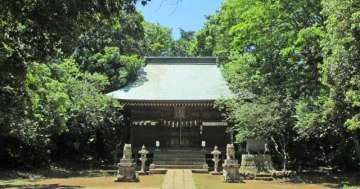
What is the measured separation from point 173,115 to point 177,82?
295 cm

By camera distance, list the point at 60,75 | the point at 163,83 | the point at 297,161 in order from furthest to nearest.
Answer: the point at 163,83 < the point at 297,161 < the point at 60,75

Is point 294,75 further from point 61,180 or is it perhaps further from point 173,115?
point 61,180

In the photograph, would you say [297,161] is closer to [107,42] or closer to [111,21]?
[107,42]

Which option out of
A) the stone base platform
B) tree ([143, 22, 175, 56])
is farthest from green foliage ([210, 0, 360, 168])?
tree ([143, 22, 175, 56])

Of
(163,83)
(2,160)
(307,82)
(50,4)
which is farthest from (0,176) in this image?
(50,4)

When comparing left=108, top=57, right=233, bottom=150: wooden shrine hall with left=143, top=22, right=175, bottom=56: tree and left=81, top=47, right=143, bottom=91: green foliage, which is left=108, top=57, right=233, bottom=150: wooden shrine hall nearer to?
left=81, top=47, right=143, bottom=91: green foliage

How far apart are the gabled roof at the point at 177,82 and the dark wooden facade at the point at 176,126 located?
0.80 metres

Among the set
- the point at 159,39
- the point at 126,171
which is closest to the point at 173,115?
the point at 126,171

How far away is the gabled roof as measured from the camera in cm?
3108

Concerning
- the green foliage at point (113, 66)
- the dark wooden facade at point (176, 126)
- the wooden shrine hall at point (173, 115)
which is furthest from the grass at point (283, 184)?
the green foliage at point (113, 66)

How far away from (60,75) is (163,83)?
951 cm

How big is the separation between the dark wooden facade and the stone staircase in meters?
1.97

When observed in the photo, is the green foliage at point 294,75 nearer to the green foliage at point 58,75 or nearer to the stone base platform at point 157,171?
the stone base platform at point 157,171

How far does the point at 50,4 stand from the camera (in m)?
9.27
